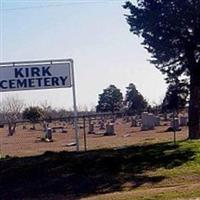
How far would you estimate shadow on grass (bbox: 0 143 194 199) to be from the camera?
14.0m

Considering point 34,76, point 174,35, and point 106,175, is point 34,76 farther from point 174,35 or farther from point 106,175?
point 106,175

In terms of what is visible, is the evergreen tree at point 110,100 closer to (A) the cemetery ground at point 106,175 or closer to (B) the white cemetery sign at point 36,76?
(B) the white cemetery sign at point 36,76

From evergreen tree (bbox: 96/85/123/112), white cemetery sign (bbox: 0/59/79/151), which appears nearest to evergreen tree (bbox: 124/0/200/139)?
white cemetery sign (bbox: 0/59/79/151)

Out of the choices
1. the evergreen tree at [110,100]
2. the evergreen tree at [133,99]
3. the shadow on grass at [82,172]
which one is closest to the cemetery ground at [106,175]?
the shadow on grass at [82,172]

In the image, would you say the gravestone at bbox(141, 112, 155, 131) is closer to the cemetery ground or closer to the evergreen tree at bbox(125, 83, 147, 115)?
the evergreen tree at bbox(125, 83, 147, 115)

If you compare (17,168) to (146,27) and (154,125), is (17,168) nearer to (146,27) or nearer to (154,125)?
(146,27)

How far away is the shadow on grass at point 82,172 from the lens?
45.9 ft

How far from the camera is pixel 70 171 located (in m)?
15.4

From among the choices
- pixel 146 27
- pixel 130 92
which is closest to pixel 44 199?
pixel 146 27

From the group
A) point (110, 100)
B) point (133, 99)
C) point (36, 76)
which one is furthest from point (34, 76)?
point (110, 100)

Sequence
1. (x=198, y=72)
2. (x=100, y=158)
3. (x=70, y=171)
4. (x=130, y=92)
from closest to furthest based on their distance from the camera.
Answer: (x=70, y=171)
(x=100, y=158)
(x=198, y=72)
(x=130, y=92)

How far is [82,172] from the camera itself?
603 inches

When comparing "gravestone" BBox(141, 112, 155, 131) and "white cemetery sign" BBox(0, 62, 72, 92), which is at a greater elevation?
"white cemetery sign" BBox(0, 62, 72, 92)

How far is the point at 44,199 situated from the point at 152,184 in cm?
257
